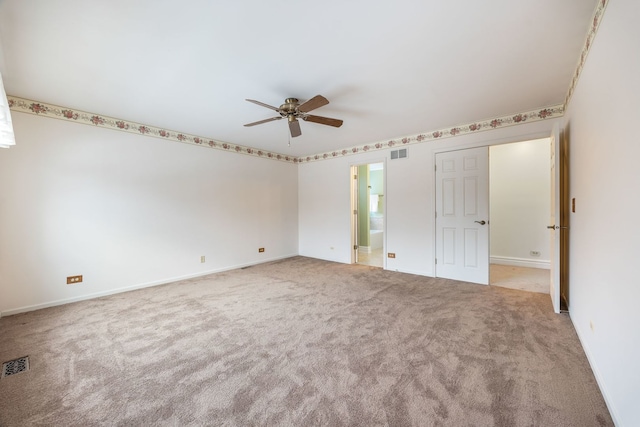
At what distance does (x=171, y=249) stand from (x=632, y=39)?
16.3ft

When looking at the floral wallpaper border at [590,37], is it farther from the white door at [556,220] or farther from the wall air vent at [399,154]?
the wall air vent at [399,154]

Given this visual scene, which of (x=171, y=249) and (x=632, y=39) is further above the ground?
(x=632, y=39)

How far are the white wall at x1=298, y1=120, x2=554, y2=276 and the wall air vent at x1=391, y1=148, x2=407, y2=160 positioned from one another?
0.06m

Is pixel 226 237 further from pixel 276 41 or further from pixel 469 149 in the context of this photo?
pixel 469 149

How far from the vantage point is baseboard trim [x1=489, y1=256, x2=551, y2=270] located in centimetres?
448

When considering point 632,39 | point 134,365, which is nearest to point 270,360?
point 134,365

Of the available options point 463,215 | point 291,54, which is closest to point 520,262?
point 463,215

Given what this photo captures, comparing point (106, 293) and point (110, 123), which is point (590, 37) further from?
point (106, 293)

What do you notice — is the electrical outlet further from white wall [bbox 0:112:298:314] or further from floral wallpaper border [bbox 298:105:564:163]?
floral wallpaper border [bbox 298:105:564:163]

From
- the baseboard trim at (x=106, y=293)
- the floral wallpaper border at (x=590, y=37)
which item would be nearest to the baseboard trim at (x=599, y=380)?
the floral wallpaper border at (x=590, y=37)

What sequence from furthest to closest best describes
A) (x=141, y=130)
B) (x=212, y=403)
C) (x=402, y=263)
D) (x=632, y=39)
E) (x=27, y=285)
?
(x=402, y=263), (x=141, y=130), (x=27, y=285), (x=212, y=403), (x=632, y=39)

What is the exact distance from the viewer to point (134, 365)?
1.83 meters

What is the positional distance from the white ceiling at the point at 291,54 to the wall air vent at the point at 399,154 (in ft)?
3.66

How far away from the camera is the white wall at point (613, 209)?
1147mm
